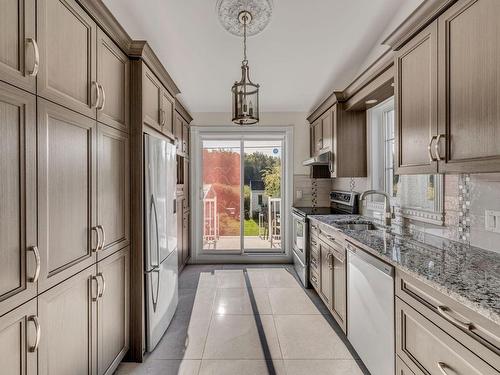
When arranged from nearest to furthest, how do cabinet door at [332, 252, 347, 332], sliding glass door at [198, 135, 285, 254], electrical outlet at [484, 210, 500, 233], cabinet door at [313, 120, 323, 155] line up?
electrical outlet at [484, 210, 500, 233] → cabinet door at [332, 252, 347, 332] → cabinet door at [313, 120, 323, 155] → sliding glass door at [198, 135, 285, 254]

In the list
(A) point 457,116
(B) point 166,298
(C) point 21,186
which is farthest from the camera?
(B) point 166,298

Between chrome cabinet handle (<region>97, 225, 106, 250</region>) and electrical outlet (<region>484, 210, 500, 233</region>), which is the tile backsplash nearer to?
electrical outlet (<region>484, 210, 500, 233</region>)

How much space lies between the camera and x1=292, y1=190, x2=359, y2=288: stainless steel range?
352 centimetres

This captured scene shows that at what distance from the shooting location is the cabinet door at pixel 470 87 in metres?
1.24

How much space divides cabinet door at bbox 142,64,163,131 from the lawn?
2647 mm

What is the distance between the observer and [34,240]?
1168 millimetres

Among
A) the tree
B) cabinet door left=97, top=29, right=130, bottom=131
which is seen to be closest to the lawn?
the tree

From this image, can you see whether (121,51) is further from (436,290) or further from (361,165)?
(361,165)

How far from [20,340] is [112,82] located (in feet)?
4.98

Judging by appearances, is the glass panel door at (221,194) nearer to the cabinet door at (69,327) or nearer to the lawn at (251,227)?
the lawn at (251,227)

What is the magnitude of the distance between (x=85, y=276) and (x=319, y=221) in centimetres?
223

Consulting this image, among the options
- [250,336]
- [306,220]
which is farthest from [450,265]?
[306,220]

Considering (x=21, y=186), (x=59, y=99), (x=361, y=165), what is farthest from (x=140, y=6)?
(x=361, y=165)

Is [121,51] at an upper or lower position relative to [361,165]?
upper
